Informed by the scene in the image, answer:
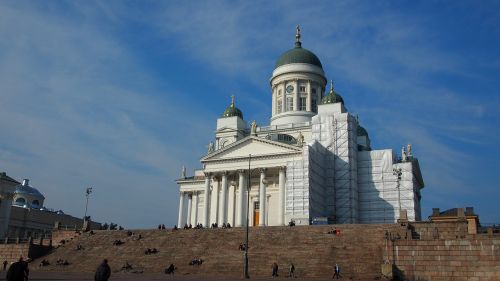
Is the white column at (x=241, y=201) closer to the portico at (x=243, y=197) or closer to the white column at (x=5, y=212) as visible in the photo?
the portico at (x=243, y=197)

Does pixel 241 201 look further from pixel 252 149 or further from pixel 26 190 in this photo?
pixel 26 190

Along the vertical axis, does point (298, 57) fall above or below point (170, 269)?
above

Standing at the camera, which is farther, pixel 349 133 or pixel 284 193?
pixel 349 133

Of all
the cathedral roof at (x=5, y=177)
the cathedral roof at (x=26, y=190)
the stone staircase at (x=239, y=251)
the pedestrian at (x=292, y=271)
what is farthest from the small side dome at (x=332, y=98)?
the cathedral roof at (x=26, y=190)

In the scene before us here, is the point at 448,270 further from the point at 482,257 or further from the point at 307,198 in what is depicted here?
the point at 307,198

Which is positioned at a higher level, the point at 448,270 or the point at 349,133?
the point at 349,133

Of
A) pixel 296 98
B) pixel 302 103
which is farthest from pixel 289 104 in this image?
pixel 302 103

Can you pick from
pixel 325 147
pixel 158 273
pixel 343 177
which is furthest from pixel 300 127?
pixel 158 273

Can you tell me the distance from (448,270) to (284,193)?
23.6 meters

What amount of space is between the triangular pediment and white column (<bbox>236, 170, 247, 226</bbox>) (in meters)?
2.19

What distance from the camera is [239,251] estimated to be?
35.9 metres

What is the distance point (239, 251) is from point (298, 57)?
37.6 metres

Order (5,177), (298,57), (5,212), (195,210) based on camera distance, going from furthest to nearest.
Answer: (298,57), (5,212), (5,177), (195,210)

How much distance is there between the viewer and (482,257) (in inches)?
1173
